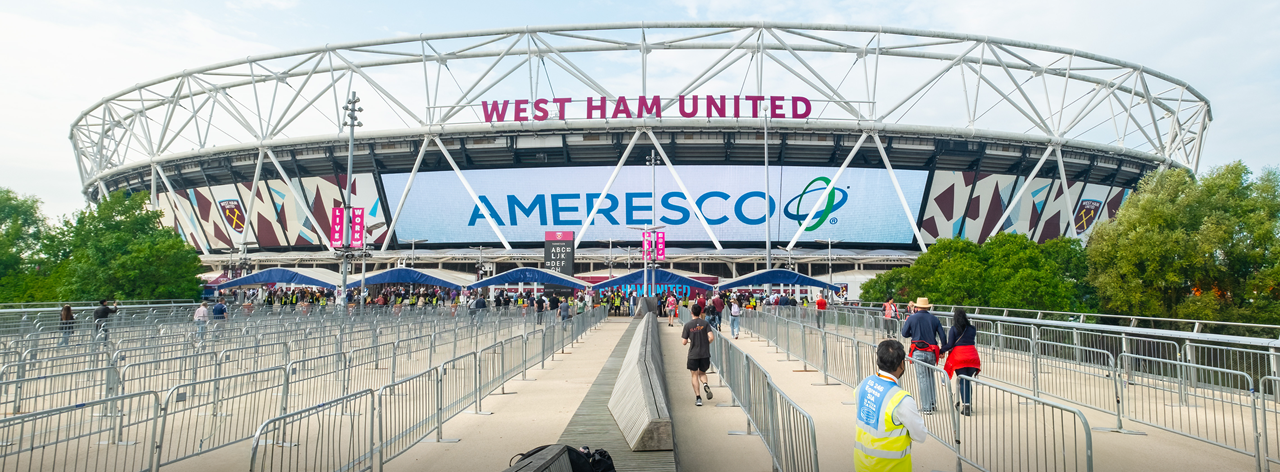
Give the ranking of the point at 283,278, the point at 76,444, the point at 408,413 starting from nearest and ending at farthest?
the point at 76,444 → the point at 408,413 → the point at 283,278

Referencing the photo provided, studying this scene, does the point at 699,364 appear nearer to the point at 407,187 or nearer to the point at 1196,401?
the point at 1196,401

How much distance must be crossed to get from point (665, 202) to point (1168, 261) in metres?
32.8

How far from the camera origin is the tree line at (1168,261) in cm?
2792

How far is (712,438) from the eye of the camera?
9031 mm

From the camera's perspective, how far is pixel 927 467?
24.4 ft

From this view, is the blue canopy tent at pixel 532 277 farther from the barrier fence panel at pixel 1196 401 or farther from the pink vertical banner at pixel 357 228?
the barrier fence panel at pixel 1196 401

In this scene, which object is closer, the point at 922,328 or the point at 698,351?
the point at 922,328

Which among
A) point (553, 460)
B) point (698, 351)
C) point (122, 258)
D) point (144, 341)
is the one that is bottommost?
point (144, 341)

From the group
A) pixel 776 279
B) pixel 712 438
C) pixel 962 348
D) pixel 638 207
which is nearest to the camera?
pixel 712 438

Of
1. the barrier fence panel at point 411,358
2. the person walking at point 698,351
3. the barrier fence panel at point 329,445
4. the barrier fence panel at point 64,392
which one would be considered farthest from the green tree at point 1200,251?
the barrier fence panel at point 64,392

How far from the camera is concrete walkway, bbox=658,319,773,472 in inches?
302

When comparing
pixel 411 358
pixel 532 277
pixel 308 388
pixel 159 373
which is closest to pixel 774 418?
pixel 308 388

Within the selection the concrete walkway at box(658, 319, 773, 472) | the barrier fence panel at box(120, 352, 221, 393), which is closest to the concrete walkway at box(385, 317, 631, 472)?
the concrete walkway at box(658, 319, 773, 472)

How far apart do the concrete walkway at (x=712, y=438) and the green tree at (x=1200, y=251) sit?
80.2 ft
